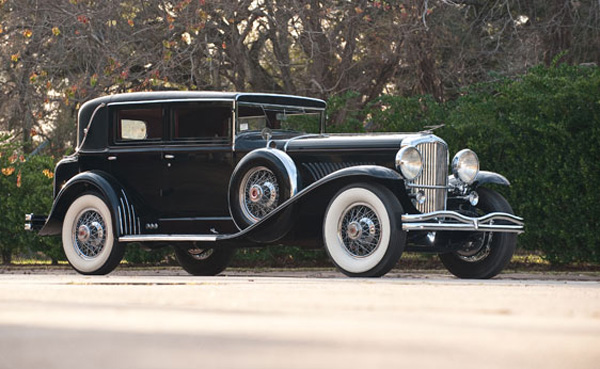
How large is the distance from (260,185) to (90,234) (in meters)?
2.42

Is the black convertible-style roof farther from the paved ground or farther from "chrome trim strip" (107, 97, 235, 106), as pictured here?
the paved ground

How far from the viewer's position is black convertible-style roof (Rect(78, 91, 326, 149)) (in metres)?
12.2

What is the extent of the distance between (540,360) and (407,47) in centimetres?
1461

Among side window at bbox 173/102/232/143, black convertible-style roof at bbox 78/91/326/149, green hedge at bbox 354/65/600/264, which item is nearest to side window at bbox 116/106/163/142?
black convertible-style roof at bbox 78/91/326/149

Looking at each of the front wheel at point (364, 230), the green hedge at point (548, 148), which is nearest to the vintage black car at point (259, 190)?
the front wheel at point (364, 230)

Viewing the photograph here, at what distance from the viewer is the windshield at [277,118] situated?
39.9 feet

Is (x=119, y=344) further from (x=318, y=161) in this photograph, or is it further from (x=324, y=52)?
(x=324, y=52)

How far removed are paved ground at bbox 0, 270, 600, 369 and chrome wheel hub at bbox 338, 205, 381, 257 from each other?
7.74ft

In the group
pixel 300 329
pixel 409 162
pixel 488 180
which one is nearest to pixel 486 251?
pixel 488 180

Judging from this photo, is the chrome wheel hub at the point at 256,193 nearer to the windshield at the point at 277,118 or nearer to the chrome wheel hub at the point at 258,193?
the chrome wheel hub at the point at 258,193

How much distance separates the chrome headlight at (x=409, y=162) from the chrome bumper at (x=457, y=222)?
533 millimetres

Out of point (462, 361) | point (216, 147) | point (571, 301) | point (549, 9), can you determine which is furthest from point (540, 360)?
point (549, 9)

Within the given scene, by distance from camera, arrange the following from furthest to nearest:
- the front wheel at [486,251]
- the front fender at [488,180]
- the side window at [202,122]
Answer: the side window at [202,122], the front fender at [488,180], the front wheel at [486,251]

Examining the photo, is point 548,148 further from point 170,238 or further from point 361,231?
point 170,238
